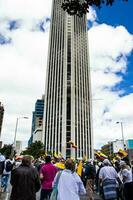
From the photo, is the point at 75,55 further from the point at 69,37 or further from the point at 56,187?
the point at 56,187

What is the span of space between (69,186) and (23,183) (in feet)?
3.47

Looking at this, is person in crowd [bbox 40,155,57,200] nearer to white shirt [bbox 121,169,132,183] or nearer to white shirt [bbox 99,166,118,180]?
white shirt [bbox 99,166,118,180]

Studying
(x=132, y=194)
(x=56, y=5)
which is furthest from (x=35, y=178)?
(x=56, y=5)

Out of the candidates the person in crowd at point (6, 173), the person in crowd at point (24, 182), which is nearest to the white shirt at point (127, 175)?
the person in crowd at point (24, 182)

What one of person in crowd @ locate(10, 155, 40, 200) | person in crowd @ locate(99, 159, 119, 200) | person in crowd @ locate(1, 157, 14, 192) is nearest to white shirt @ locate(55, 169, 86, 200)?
person in crowd @ locate(10, 155, 40, 200)

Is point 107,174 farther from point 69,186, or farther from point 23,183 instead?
point 23,183

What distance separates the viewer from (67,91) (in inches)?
4749

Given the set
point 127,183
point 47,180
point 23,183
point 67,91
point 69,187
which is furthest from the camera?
point 67,91

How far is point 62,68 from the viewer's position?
124438 millimetres

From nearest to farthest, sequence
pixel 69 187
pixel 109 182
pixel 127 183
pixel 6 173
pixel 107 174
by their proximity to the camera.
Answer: pixel 69 187 → pixel 127 183 → pixel 109 182 → pixel 107 174 → pixel 6 173

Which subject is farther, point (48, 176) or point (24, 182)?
point (48, 176)

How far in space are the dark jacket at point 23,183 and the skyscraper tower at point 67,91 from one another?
10573cm

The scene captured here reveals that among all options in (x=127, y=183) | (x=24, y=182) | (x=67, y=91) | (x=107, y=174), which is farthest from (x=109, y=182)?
(x=67, y=91)

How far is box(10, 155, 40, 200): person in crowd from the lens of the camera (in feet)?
17.6
